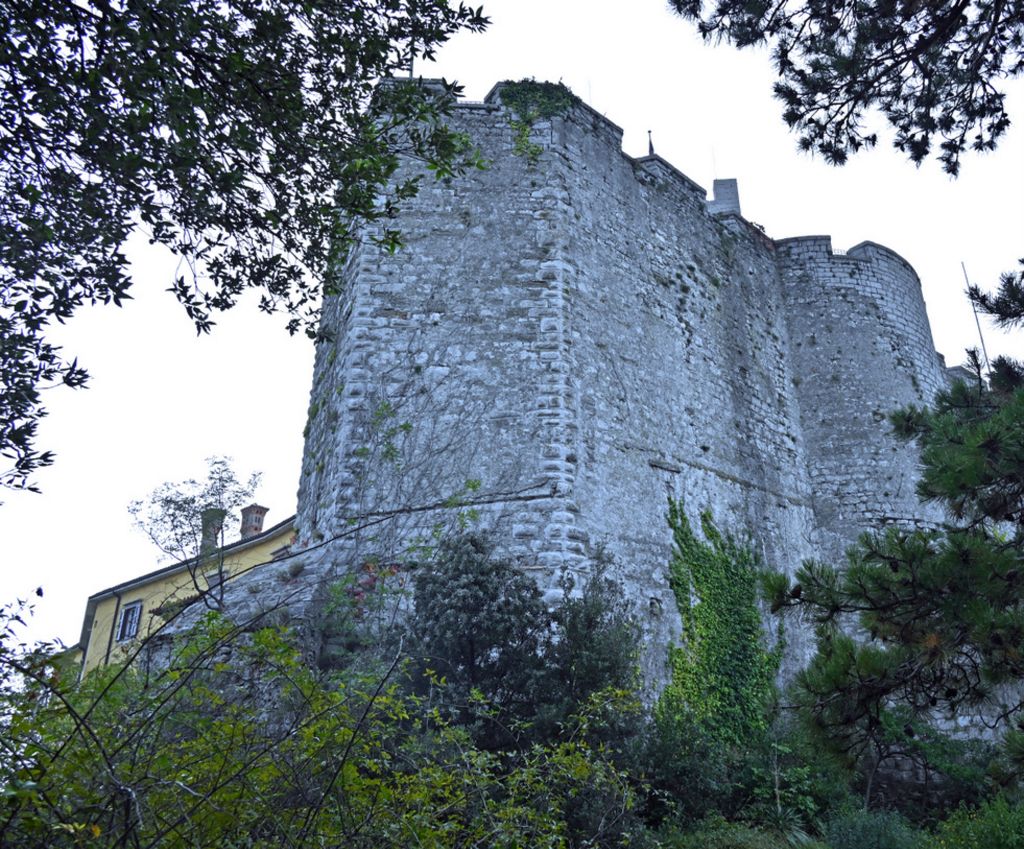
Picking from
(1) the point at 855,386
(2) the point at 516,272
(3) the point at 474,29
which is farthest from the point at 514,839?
(1) the point at 855,386

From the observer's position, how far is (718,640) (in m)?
10.3

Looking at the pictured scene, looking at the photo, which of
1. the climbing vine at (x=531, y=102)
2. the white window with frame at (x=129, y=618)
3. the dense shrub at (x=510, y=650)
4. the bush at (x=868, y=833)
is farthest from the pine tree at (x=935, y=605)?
the white window with frame at (x=129, y=618)

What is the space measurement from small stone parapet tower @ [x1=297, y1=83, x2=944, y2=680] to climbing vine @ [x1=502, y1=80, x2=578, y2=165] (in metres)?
0.04

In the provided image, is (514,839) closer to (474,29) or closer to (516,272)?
(474,29)

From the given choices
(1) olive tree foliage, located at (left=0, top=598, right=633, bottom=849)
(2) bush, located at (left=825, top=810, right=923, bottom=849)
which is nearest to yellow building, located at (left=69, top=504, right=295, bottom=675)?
(2) bush, located at (left=825, top=810, right=923, bottom=849)

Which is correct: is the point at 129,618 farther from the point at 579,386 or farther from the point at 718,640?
the point at 718,640

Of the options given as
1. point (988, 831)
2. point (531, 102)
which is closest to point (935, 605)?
point (988, 831)

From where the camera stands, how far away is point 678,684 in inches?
376

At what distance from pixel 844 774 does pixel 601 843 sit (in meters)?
1.67

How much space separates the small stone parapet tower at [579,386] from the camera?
362 inches

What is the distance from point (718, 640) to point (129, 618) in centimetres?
1663

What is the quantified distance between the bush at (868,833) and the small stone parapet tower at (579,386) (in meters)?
2.27

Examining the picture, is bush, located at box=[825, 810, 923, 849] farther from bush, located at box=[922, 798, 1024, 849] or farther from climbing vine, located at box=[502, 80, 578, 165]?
climbing vine, located at box=[502, 80, 578, 165]

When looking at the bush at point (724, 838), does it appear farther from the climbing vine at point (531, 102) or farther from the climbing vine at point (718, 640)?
the climbing vine at point (531, 102)
